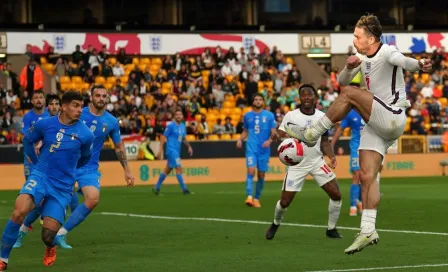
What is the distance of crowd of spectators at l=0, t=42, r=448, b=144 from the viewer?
37.5 metres

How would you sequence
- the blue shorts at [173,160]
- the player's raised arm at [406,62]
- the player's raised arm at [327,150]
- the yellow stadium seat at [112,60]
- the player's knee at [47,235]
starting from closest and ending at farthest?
the player's raised arm at [406,62]
the player's knee at [47,235]
the player's raised arm at [327,150]
the blue shorts at [173,160]
the yellow stadium seat at [112,60]

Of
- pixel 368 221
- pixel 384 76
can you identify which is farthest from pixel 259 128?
pixel 368 221

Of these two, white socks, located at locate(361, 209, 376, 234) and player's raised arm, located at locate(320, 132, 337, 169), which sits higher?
player's raised arm, located at locate(320, 132, 337, 169)

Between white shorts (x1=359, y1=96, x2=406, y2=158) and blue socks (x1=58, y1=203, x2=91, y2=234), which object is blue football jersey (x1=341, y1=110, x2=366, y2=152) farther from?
white shorts (x1=359, y1=96, x2=406, y2=158)

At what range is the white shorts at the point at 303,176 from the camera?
15.9 metres

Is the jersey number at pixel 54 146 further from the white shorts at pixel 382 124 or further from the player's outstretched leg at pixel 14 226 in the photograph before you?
the white shorts at pixel 382 124

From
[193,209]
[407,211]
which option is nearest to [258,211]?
[193,209]

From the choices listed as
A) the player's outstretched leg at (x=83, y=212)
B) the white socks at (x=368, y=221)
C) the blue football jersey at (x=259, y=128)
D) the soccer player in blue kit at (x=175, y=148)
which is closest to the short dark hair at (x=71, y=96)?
the player's outstretched leg at (x=83, y=212)

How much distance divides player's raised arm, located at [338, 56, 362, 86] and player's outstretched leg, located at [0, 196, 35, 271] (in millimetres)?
3804

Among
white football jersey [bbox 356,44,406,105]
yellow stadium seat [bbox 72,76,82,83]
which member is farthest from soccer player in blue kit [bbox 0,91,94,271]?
yellow stadium seat [bbox 72,76,82,83]

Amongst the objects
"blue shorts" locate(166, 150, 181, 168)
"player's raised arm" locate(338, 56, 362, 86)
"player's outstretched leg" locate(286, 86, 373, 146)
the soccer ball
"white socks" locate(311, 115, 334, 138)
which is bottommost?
"blue shorts" locate(166, 150, 181, 168)

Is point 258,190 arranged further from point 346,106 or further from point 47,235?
point 346,106

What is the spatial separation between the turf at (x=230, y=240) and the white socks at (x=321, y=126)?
1689mm

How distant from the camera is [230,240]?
15.8 metres
